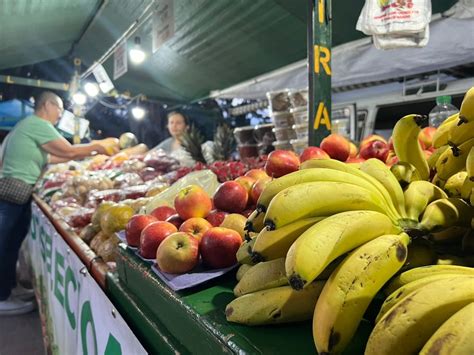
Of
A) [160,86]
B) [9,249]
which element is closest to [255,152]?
[9,249]

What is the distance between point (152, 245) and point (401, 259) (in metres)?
0.89

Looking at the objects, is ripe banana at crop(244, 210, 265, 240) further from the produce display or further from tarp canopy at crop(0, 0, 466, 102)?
tarp canopy at crop(0, 0, 466, 102)

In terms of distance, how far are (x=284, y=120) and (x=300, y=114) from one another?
0.89 feet

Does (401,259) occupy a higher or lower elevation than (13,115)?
lower

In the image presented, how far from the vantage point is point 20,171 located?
14.3 feet

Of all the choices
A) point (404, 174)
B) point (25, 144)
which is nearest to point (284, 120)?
point (404, 174)

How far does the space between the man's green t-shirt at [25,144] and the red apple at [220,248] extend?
151 inches

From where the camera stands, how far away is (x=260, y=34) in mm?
4508

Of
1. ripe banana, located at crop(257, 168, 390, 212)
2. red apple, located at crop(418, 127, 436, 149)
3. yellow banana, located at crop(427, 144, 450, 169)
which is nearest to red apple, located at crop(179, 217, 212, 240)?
ripe banana, located at crop(257, 168, 390, 212)

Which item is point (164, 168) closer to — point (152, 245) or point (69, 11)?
point (152, 245)

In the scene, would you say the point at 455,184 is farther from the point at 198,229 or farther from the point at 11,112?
the point at 11,112

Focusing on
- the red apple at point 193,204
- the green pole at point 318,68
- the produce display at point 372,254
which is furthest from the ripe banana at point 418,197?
the green pole at point 318,68

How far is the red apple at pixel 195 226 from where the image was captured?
4.31ft

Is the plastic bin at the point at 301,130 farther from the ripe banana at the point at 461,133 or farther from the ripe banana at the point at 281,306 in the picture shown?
the ripe banana at the point at 281,306
